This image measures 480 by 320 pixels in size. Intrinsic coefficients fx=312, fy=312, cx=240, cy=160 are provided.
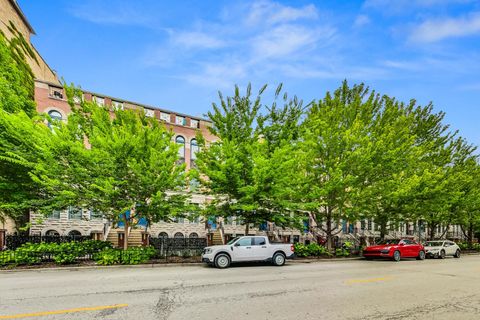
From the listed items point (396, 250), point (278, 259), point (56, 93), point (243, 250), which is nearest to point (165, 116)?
point (56, 93)

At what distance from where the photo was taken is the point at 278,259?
1642cm

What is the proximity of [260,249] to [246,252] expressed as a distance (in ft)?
2.58

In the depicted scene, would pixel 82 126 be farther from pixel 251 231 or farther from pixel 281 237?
pixel 281 237

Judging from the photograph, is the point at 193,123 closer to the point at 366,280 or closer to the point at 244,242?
the point at 244,242

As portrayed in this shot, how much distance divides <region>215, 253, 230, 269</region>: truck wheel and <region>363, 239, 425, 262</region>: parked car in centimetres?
1136

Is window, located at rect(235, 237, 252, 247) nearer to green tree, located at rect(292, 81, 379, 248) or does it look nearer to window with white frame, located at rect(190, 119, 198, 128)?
green tree, located at rect(292, 81, 379, 248)

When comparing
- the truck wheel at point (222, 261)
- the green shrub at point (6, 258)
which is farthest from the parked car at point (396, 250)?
the green shrub at point (6, 258)

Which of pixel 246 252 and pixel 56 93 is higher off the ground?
pixel 56 93

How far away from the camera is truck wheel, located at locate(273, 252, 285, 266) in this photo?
16.3m

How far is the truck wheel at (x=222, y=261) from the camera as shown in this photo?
14930mm

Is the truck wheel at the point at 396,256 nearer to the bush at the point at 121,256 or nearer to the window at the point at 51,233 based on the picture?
the bush at the point at 121,256

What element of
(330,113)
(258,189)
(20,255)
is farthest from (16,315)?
(330,113)

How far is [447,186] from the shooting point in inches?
973

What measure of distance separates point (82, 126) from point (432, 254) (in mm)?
26173
